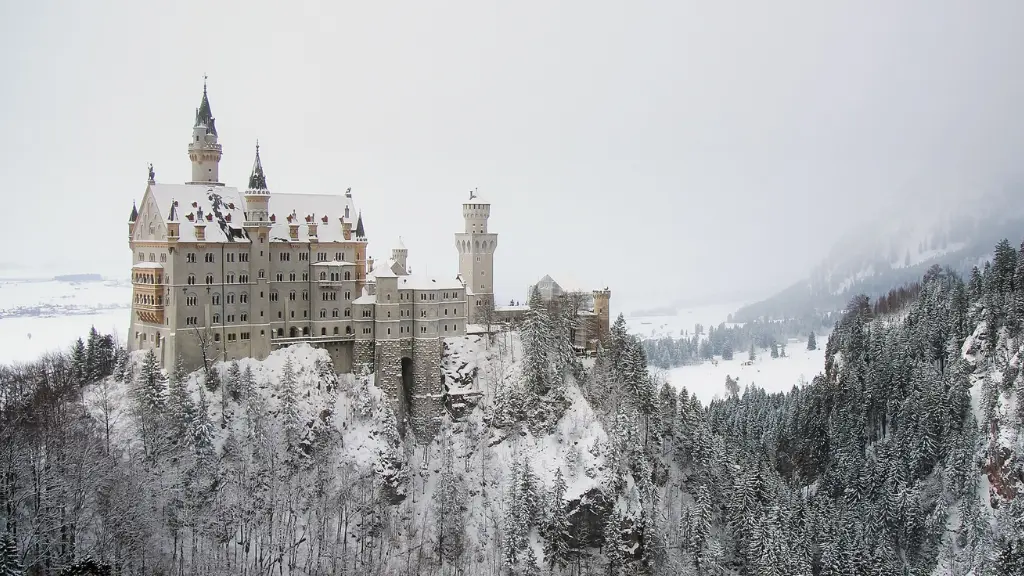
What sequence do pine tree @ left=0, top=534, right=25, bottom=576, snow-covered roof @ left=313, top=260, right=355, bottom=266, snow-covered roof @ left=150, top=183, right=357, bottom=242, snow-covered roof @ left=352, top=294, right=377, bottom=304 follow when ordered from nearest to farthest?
pine tree @ left=0, top=534, right=25, bottom=576 < snow-covered roof @ left=150, top=183, right=357, bottom=242 < snow-covered roof @ left=313, top=260, right=355, bottom=266 < snow-covered roof @ left=352, top=294, right=377, bottom=304

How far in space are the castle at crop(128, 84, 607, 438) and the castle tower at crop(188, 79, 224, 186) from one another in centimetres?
10

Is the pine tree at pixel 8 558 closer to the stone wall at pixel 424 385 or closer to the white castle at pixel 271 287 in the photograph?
the white castle at pixel 271 287

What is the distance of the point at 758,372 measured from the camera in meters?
178

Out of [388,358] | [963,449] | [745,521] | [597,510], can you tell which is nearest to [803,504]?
[745,521]

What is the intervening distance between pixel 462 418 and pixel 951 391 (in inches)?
2199

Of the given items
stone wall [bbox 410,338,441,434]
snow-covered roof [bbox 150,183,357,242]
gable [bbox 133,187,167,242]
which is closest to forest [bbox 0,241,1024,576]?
stone wall [bbox 410,338,441,434]

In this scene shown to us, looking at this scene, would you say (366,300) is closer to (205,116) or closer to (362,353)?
(362,353)

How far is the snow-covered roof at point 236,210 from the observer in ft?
284

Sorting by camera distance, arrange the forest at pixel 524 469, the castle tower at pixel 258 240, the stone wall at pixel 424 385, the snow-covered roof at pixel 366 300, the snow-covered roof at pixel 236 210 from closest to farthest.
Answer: the forest at pixel 524 469
the snow-covered roof at pixel 236 210
the castle tower at pixel 258 240
the snow-covered roof at pixel 366 300
the stone wall at pixel 424 385

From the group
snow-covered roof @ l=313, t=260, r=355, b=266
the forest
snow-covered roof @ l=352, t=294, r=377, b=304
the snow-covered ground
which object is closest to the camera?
the forest

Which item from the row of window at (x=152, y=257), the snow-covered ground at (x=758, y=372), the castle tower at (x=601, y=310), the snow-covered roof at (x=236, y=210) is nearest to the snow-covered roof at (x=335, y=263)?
the snow-covered roof at (x=236, y=210)

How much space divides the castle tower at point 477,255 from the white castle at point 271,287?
5.08 meters

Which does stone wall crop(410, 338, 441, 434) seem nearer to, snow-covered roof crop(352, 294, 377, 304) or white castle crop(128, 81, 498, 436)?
white castle crop(128, 81, 498, 436)

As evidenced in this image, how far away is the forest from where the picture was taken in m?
74.5
